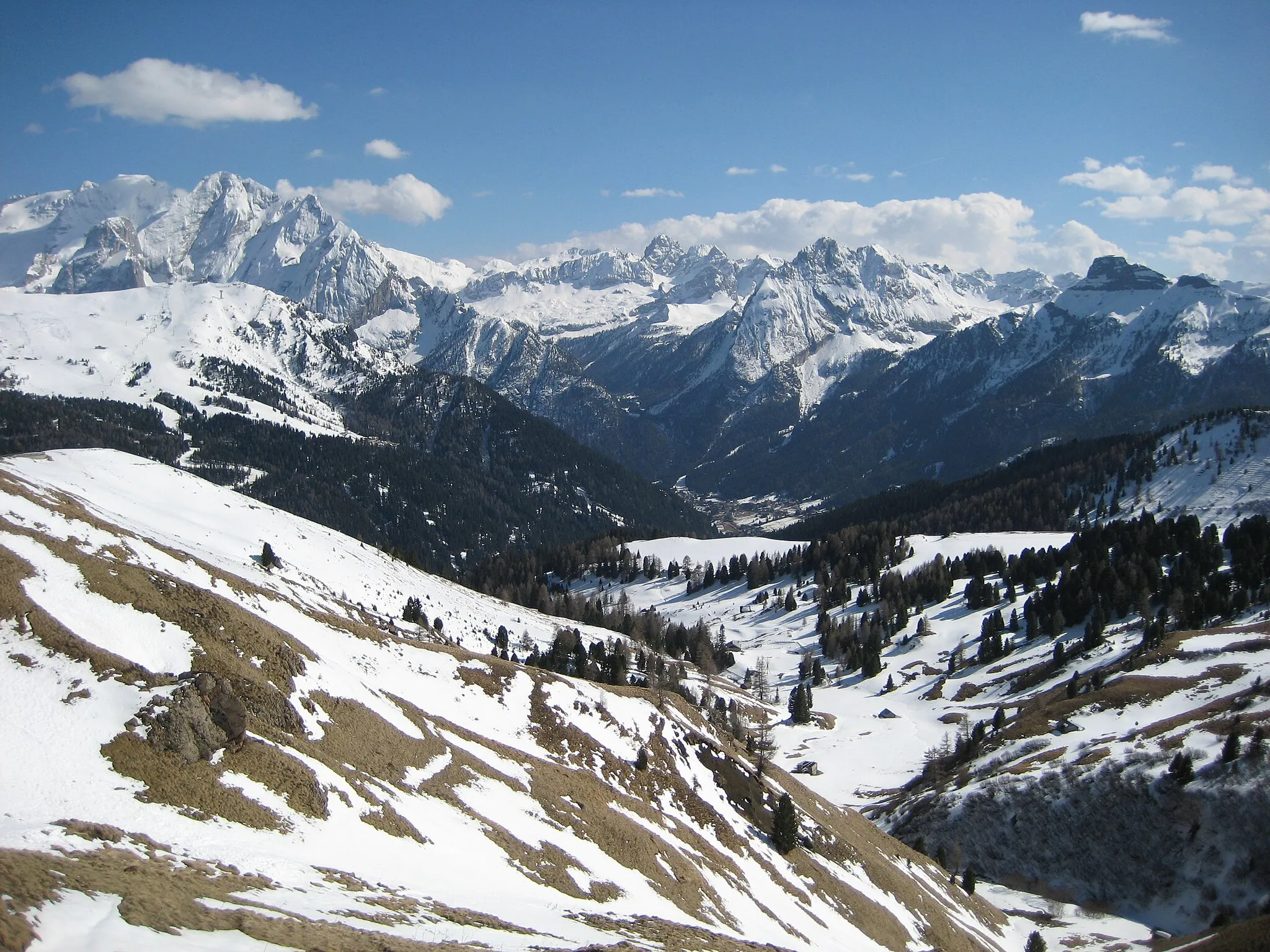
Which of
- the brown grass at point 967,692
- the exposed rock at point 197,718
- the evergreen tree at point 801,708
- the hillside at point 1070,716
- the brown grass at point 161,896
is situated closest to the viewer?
the brown grass at point 161,896

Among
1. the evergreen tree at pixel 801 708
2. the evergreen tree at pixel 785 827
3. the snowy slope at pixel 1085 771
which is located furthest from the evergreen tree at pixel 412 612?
the evergreen tree at pixel 785 827

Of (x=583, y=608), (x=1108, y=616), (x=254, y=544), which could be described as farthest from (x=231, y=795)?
(x=583, y=608)

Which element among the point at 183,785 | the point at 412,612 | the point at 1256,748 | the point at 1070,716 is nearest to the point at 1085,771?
the point at 1256,748

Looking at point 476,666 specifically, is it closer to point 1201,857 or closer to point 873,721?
point 1201,857

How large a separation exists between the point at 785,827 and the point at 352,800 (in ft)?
109

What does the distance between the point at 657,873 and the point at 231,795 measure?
23.6 meters

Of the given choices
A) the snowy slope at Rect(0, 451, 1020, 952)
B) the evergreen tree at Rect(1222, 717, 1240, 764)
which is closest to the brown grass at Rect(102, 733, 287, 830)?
the snowy slope at Rect(0, 451, 1020, 952)

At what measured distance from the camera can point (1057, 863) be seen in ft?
253

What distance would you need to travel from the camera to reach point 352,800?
37.4 meters

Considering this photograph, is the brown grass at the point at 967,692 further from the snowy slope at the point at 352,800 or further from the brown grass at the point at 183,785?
the brown grass at the point at 183,785

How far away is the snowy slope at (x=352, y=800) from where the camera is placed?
26.7m

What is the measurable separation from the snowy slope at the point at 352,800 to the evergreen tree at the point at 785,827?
126 cm

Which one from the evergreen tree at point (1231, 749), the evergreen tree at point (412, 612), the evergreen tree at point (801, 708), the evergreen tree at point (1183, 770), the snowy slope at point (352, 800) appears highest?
the snowy slope at point (352, 800)

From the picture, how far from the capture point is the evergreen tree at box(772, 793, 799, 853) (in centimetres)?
5759
